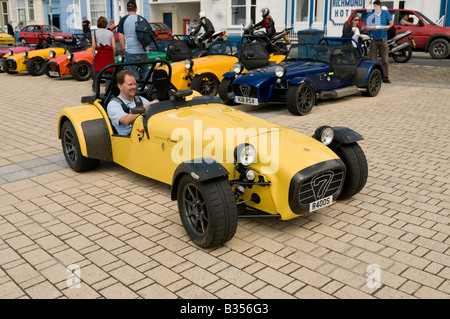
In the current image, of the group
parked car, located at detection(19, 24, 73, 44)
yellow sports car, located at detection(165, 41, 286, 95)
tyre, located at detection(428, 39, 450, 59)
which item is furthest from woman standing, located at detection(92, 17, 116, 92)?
parked car, located at detection(19, 24, 73, 44)

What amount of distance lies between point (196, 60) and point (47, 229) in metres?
8.00

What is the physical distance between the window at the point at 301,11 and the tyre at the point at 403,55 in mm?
7558

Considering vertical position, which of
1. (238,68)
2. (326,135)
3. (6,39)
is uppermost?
(6,39)

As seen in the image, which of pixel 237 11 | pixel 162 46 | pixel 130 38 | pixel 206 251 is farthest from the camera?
pixel 237 11

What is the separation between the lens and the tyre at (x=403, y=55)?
17.6 metres

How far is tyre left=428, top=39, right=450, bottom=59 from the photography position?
1842 centimetres

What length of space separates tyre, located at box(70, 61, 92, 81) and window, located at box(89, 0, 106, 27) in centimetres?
1867

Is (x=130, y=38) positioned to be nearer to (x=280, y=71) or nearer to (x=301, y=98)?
(x=280, y=71)

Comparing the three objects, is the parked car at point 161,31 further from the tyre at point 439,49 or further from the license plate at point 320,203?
the license plate at point 320,203

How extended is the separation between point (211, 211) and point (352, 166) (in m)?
1.85

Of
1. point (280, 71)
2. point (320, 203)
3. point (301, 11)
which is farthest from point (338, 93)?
point (301, 11)

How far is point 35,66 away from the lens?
1697 centimetres

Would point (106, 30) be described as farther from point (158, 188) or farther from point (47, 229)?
point (47, 229)

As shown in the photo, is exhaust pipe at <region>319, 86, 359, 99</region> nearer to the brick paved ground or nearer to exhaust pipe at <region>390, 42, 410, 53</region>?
the brick paved ground
